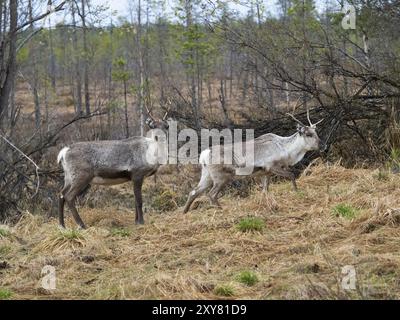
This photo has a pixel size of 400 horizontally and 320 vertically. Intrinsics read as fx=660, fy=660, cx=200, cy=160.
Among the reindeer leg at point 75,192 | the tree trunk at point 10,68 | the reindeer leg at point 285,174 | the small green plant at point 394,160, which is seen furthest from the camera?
the tree trunk at point 10,68

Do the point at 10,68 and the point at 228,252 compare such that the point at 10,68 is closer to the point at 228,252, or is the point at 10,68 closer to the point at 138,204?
the point at 138,204

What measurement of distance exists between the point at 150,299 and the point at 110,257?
6.23 ft

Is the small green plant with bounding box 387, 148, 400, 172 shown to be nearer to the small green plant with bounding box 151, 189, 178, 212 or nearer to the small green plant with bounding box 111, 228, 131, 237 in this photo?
the small green plant with bounding box 151, 189, 178, 212

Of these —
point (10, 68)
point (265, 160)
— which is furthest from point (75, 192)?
point (265, 160)

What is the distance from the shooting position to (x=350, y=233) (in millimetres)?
8133

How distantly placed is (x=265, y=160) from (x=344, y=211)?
2.70m

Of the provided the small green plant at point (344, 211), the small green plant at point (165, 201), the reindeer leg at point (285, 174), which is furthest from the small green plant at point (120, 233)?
the small green plant at point (165, 201)

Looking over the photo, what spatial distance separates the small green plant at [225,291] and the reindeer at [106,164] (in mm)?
4233

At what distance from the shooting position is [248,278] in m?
6.77

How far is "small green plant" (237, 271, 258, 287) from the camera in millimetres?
6738

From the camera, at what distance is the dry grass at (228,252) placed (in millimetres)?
6559

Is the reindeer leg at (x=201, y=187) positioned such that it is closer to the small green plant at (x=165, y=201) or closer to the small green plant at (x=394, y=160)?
the small green plant at (x=165, y=201)

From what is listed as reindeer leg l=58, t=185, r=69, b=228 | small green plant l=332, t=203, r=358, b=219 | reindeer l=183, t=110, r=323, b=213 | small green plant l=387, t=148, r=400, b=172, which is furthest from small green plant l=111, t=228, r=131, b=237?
small green plant l=387, t=148, r=400, b=172
